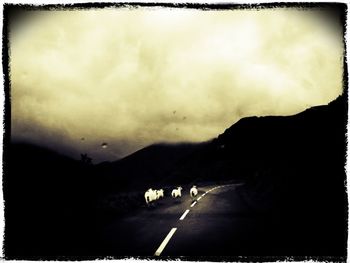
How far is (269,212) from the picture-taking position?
1112 cm

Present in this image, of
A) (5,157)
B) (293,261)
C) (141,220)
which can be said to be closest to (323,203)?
(141,220)

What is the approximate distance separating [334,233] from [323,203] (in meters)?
5.26

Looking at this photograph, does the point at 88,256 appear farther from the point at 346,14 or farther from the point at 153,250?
the point at 346,14

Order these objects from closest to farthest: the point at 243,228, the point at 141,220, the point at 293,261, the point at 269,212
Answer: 1. the point at 293,261
2. the point at 243,228
3. the point at 141,220
4. the point at 269,212

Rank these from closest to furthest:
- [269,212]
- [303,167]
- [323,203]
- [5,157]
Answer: [5,157] < [269,212] < [323,203] < [303,167]

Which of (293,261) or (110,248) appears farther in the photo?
(110,248)

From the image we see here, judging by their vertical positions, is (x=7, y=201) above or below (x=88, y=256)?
above

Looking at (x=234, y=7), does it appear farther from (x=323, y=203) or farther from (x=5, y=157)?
(x=323, y=203)

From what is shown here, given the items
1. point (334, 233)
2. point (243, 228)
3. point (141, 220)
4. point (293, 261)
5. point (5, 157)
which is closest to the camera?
point (293, 261)

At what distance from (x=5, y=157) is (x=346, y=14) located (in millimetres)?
6699

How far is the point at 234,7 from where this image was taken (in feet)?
22.6

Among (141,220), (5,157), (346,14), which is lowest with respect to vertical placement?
(141,220)

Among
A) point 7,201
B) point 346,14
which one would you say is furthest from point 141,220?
point 346,14

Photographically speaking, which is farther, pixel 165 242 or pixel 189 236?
pixel 189 236
